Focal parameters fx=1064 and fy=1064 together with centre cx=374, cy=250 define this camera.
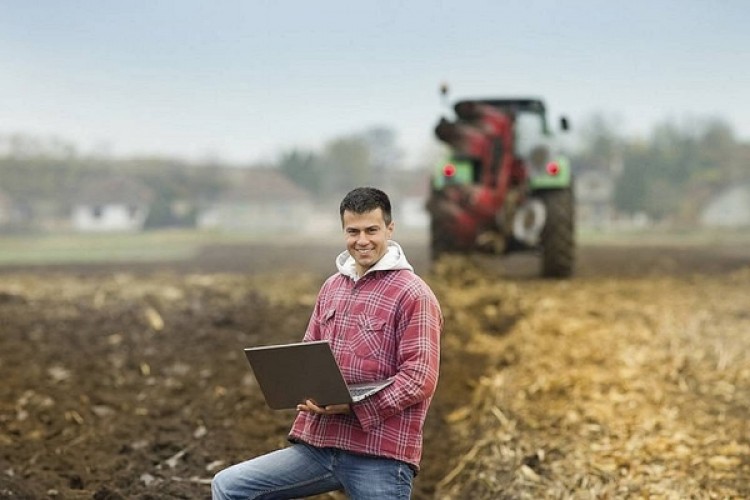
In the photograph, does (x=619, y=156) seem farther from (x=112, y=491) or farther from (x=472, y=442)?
(x=112, y=491)

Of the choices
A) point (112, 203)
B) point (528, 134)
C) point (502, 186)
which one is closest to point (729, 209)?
point (112, 203)

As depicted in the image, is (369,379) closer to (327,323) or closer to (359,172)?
(327,323)

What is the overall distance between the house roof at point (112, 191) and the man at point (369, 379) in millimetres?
22834

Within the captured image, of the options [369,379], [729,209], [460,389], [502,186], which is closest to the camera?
[369,379]

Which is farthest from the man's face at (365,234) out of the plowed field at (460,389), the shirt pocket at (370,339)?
the plowed field at (460,389)

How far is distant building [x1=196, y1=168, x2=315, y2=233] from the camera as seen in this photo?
1048 inches

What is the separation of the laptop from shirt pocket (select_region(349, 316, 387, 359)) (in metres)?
0.10

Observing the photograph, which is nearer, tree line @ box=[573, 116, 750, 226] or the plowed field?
the plowed field

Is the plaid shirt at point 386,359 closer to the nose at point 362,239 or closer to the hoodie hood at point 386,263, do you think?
the hoodie hood at point 386,263

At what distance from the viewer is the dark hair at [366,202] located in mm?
Answer: 3602

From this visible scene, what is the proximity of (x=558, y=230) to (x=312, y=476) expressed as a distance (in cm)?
1118

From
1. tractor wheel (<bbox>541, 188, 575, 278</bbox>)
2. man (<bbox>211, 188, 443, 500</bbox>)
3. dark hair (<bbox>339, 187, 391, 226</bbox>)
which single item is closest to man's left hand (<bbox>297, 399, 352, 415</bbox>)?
man (<bbox>211, 188, 443, 500</bbox>)

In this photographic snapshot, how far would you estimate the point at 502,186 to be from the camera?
13797mm

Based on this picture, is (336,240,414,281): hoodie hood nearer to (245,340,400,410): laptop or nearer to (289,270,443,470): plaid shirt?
(289,270,443,470): plaid shirt
